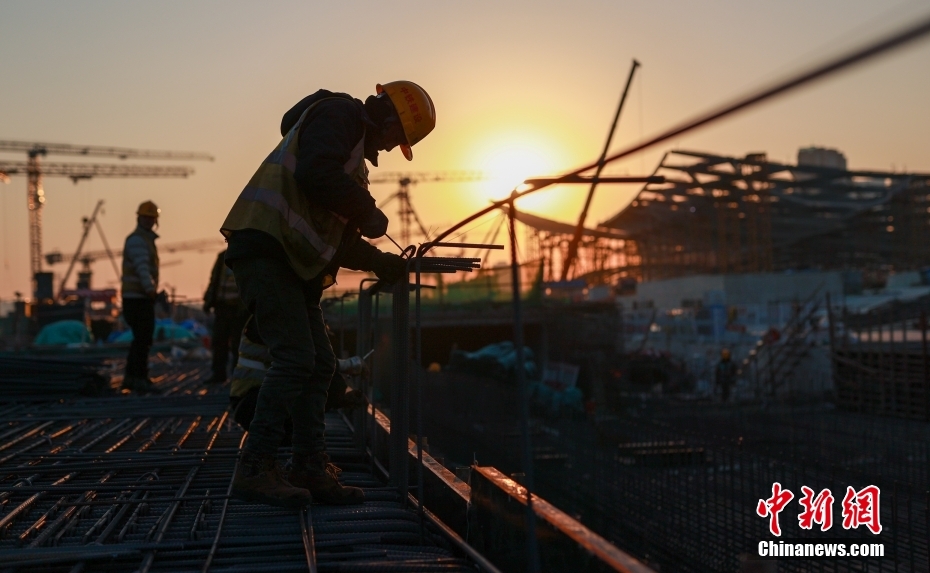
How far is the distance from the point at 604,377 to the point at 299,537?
24302 mm

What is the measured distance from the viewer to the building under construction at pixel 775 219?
41000 millimetres

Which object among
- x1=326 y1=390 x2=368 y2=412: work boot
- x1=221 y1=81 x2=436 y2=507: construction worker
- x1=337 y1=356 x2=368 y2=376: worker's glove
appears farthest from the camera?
x1=326 y1=390 x2=368 y2=412: work boot

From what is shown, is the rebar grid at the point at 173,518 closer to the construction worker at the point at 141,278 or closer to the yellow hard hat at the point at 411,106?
the yellow hard hat at the point at 411,106

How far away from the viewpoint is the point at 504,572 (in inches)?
132

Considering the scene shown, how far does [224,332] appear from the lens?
10977mm

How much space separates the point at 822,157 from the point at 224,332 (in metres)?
57.0

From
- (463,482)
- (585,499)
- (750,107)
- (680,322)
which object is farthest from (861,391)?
(750,107)

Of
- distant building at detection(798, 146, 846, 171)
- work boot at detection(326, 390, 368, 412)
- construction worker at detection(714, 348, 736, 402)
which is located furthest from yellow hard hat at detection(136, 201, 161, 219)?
distant building at detection(798, 146, 846, 171)

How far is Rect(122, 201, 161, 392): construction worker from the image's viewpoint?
30.7ft

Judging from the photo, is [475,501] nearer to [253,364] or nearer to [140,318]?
[253,364]

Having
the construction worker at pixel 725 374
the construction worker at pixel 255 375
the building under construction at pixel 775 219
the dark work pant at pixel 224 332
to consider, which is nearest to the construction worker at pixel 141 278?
the dark work pant at pixel 224 332

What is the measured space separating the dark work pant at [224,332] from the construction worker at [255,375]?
4924 mm

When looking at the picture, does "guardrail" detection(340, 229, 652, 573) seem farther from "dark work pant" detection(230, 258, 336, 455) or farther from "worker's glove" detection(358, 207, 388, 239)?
"dark work pant" detection(230, 258, 336, 455)

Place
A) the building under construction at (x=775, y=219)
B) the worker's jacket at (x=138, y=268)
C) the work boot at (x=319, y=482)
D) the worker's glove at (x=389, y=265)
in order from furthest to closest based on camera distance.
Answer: the building under construction at (x=775, y=219) → the worker's jacket at (x=138, y=268) → the worker's glove at (x=389, y=265) → the work boot at (x=319, y=482)
